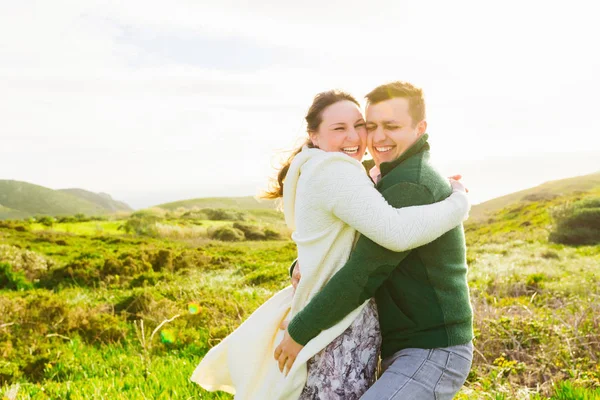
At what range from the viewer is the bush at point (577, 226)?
21.6 metres

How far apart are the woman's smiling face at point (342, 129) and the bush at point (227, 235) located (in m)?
25.9

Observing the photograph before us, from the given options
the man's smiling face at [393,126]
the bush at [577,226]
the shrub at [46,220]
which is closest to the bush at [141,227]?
the shrub at [46,220]

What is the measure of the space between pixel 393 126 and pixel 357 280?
92cm

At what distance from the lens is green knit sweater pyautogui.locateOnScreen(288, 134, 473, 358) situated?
2.47 meters

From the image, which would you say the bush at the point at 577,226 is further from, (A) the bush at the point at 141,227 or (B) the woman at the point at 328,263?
(B) the woman at the point at 328,263

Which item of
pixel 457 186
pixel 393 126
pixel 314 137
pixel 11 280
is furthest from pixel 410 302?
pixel 11 280

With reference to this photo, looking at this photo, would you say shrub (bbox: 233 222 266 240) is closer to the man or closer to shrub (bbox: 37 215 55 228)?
shrub (bbox: 37 215 55 228)

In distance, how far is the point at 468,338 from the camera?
2.64m

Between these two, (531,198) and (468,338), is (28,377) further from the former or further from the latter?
(531,198)

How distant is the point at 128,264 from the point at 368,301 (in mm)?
12006

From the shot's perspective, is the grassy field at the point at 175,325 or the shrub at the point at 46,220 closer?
the grassy field at the point at 175,325

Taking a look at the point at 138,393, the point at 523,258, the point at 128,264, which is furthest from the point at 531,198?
the point at 138,393

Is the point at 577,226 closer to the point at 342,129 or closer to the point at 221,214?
the point at 342,129

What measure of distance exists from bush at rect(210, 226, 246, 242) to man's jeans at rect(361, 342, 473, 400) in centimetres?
2632
